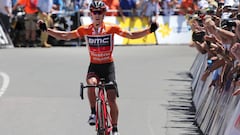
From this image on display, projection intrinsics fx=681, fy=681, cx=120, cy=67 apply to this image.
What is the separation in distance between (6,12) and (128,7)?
499 cm

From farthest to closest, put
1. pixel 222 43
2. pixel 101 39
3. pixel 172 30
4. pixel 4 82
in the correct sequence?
pixel 172 30 < pixel 4 82 < pixel 101 39 < pixel 222 43

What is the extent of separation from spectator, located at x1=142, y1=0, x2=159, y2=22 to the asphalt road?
2497 millimetres

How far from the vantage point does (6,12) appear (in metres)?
26.5

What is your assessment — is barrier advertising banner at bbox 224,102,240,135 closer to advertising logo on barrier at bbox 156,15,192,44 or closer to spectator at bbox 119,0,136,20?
spectator at bbox 119,0,136,20

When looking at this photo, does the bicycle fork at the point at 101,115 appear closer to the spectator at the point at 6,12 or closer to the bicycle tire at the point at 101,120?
the bicycle tire at the point at 101,120

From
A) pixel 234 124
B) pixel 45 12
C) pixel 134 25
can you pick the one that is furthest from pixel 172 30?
pixel 234 124

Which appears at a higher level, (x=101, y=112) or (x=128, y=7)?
(x=101, y=112)

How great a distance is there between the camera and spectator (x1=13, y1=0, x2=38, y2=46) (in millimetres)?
26422

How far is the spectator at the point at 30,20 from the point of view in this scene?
26422 mm

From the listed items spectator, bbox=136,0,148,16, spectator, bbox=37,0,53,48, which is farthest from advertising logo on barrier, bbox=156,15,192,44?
spectator, bbox=37,0,53,48

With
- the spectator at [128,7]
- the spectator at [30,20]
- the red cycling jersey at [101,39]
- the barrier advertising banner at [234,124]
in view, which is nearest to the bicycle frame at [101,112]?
the red cycling jersey at [101,39]

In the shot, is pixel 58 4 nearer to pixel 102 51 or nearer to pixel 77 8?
pixel 77 8

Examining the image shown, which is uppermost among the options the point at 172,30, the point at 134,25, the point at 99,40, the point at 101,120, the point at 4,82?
the point at 99,40

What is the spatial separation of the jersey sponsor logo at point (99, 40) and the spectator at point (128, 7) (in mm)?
17946
